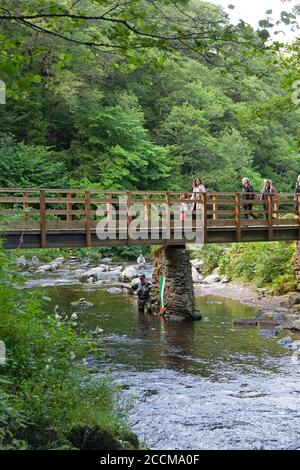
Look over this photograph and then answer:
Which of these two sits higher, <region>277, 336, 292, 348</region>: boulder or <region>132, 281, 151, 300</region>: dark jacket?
<region>132, 281, 151, 300</region>: dark jacket

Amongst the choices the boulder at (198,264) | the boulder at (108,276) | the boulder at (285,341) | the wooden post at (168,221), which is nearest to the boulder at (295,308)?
the boulder at (285,341)

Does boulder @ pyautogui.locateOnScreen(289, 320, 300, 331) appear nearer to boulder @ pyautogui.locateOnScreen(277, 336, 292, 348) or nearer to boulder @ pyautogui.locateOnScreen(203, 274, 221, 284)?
boulder @ pyautogui.locateOnScreen(277, 336, 292, 348)

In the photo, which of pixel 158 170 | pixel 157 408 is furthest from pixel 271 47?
pixel 158 170

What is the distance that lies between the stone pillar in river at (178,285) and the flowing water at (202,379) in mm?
597

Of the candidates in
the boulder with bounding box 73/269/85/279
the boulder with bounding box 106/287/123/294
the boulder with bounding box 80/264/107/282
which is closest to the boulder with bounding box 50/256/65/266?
the boulder with bounding box 73/269/85/279

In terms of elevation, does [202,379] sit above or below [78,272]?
below

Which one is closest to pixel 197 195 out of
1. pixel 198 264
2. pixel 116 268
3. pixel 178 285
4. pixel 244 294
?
pixel 178 285

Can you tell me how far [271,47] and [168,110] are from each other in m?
39.9

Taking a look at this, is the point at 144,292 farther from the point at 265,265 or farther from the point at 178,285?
the point at 265,265

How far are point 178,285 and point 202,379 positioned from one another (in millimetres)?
6562

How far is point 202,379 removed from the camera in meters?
11.2

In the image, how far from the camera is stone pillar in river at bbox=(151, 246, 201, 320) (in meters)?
17.4

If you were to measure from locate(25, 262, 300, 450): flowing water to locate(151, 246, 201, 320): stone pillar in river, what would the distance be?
0.60m
